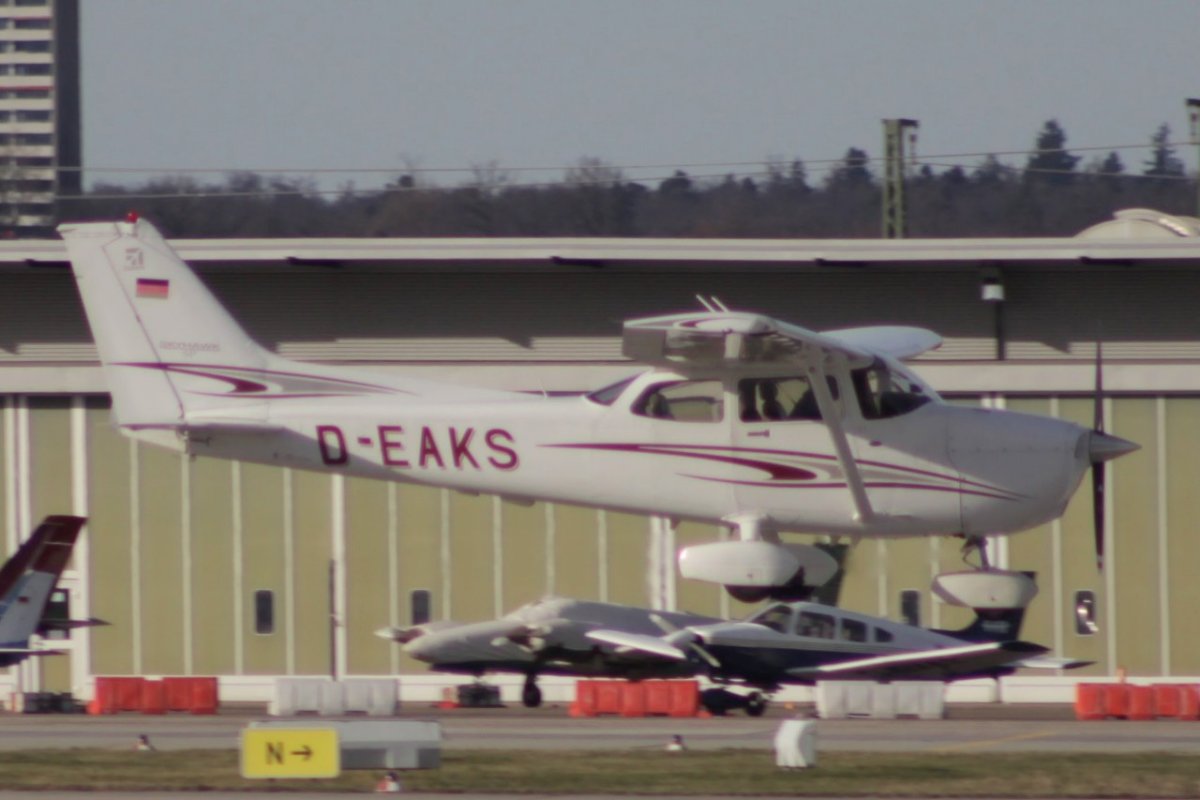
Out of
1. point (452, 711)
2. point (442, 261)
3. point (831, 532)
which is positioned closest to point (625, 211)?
point (442, 261)

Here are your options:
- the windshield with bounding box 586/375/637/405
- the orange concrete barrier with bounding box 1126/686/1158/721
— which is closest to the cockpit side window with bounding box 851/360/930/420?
the windshield with bounding box 586/375/637/405

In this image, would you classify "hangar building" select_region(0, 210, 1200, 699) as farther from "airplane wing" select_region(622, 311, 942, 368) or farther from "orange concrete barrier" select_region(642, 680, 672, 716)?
"airplane wing" select_region(622, 311, 942, 368)

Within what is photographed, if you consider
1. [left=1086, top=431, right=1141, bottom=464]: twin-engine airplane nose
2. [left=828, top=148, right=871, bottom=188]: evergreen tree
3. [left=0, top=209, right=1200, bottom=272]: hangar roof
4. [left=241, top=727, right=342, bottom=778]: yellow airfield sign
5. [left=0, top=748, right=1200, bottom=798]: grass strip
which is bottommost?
[left=0, top=748, right=1200, bottom=798]: grass strip

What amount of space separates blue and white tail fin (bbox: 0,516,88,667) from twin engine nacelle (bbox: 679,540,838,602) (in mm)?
10328

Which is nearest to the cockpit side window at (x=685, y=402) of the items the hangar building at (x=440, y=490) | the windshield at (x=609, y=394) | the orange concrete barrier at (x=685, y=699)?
the windshield at (x=609, y=394)

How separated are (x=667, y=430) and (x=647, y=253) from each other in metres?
9.91

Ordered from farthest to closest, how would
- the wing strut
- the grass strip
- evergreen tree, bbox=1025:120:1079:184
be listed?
1. evergreen tree, bbox=1025:120:1079:184
2. the wing strut
3. the grass strip

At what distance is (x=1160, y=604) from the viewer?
25.2 meters

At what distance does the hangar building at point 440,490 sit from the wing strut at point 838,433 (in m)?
9.28

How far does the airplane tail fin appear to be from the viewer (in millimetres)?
17516

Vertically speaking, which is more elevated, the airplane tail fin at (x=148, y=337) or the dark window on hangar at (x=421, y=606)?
the airplane tail fin at (x=148, y=337)

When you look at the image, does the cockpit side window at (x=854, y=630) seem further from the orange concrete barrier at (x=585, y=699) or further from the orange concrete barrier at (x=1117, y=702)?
the orange concrete barrier at (x=585, y=699)

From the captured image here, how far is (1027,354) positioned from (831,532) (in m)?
10.2

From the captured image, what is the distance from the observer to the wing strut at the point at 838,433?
1581 centimetres
